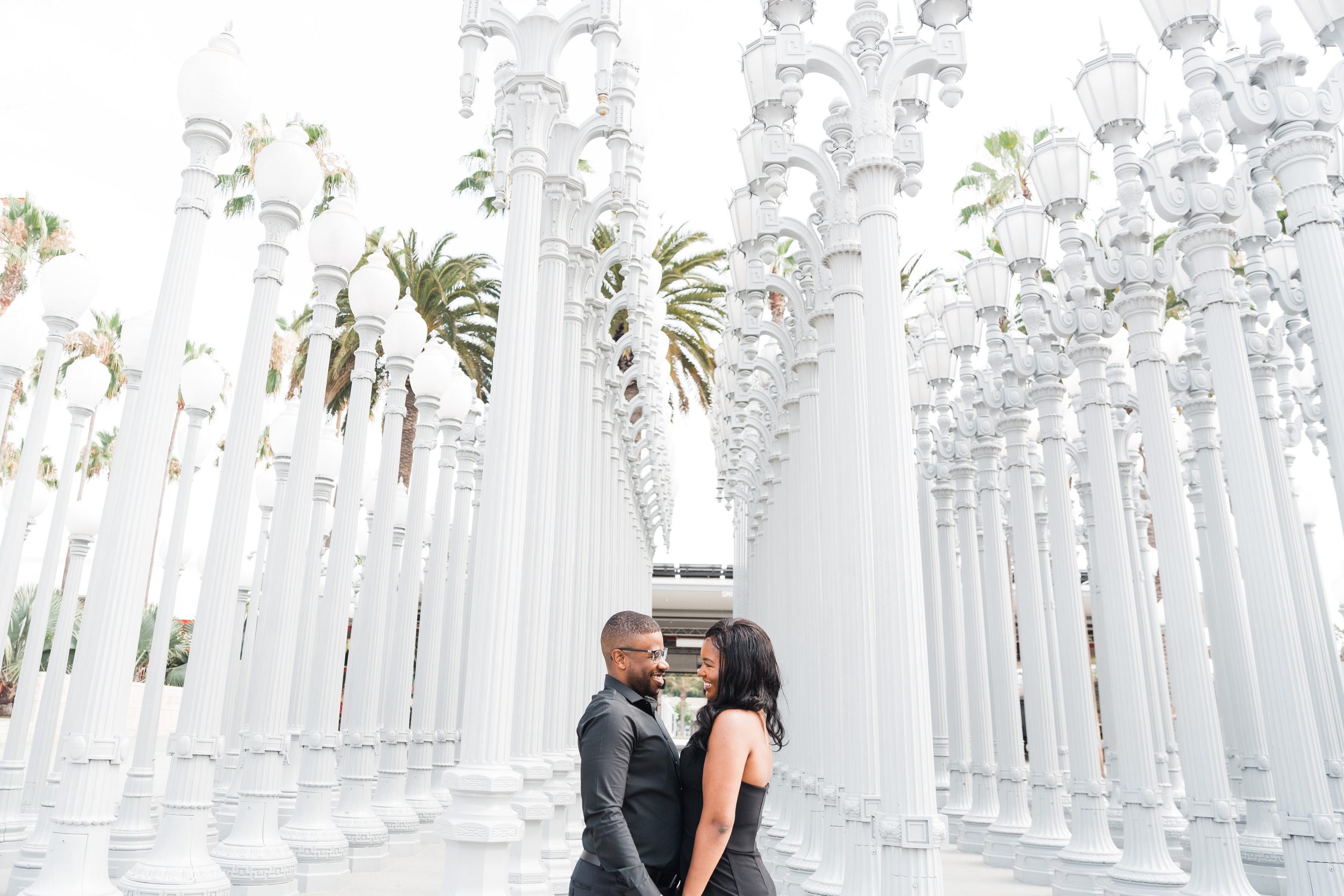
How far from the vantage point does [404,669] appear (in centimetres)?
1336

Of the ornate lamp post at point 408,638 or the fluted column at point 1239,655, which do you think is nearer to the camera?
the fluted column at point 1239,655

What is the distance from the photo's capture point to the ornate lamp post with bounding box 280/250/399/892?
9.22m

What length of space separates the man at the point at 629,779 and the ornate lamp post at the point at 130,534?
4.63 m

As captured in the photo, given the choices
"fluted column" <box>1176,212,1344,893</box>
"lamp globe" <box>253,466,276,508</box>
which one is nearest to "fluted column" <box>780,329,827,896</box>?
"fluted column" <box>1176,212,1344,893</box>

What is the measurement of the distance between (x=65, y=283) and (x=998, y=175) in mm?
22777

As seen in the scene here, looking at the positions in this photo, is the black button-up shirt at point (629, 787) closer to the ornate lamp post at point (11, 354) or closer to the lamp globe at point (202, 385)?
the lamp globe at point (202, 385)

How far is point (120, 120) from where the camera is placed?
2420 cm

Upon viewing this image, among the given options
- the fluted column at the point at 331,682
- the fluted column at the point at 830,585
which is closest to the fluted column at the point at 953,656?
the fluted column at the point at 830,585

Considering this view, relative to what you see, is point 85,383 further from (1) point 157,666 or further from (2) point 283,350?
(2) point 283,350

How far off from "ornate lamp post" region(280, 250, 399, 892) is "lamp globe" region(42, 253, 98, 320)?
11.4 ft

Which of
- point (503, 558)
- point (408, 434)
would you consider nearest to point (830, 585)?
point (503, 558)

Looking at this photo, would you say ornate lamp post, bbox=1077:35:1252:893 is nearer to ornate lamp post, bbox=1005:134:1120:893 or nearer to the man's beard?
ornate lamp post, bbox=1005:134:1120:893

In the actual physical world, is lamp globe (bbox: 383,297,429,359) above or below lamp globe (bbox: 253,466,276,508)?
above

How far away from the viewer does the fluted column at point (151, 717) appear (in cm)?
952
